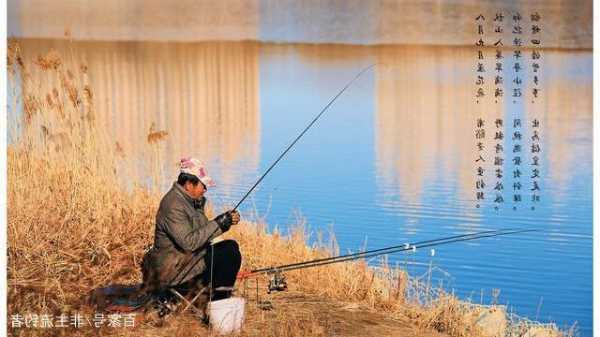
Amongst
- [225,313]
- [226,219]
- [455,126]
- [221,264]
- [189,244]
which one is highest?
[455,126]

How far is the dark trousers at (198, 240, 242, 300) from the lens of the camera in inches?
234

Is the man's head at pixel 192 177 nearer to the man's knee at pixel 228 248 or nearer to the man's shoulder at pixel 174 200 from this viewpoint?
the man's shoulder at pixel 174 200

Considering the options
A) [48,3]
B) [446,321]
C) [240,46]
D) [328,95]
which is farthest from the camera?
[240,46]

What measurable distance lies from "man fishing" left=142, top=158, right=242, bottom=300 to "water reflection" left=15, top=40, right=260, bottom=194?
1.99 metres

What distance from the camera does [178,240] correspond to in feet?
19.0

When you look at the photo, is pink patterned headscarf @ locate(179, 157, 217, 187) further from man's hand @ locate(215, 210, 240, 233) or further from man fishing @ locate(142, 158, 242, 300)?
man's hand @ locate(215, 210, 240, 233)

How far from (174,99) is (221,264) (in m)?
6.89

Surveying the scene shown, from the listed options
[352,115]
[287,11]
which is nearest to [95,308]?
[352,115]

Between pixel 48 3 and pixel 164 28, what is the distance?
2.42 metres

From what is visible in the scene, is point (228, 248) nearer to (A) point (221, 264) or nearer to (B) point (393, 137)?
(A) point (221, 264)

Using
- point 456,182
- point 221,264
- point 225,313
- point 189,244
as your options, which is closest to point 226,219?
point 189,244

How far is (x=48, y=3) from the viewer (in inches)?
567

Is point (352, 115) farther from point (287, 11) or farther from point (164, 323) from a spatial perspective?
point (164, 323)

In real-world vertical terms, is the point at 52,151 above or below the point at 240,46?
below
